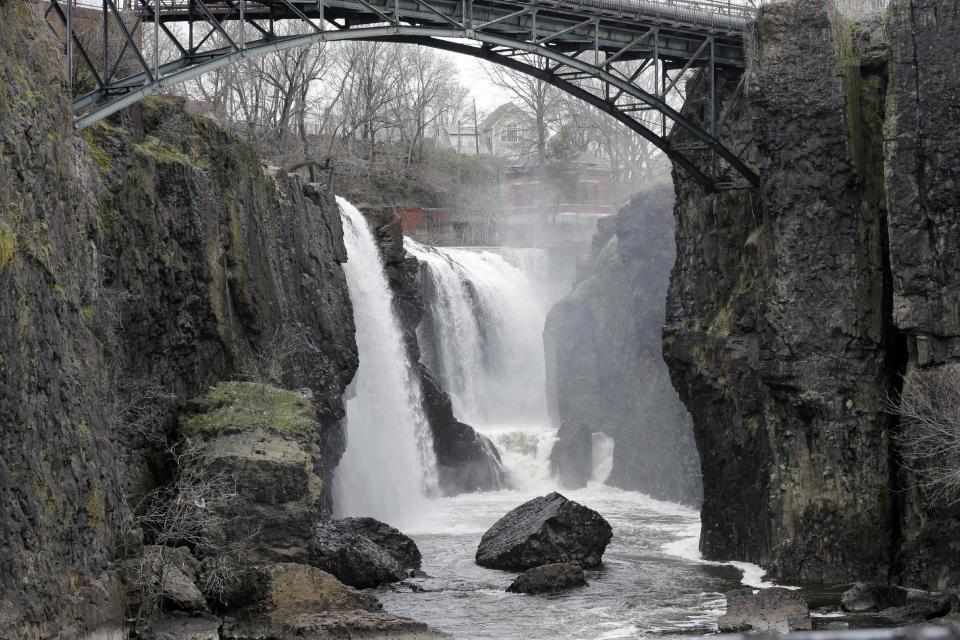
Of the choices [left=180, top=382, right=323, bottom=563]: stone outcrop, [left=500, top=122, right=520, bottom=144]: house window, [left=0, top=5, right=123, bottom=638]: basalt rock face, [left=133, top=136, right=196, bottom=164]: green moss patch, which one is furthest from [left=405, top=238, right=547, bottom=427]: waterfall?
[left=500, top=122, right=520, bottom=144]: house window

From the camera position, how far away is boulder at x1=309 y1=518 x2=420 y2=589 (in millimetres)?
27266

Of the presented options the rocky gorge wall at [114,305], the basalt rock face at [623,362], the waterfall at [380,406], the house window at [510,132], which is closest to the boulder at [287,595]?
the rocky gorge wall at [114,305]

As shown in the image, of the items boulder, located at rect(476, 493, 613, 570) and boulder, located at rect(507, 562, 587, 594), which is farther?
boulder, located at rect(476, 493, 613, 570)

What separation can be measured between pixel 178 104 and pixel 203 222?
3.17 m

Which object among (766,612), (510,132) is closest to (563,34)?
(766,612)

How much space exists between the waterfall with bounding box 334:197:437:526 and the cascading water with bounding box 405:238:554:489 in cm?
596

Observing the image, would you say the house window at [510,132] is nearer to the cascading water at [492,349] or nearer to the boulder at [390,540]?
the cascading water at [492,349]

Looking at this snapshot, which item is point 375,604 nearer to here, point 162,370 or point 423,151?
point 162,370

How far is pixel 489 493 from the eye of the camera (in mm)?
44969

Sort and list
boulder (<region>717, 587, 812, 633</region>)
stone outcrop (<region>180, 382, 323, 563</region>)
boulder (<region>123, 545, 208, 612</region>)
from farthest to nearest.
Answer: stone outcrop (<region>180, 382, 323, 563</region>) → boulder (<region>717, 587, 812, 633</region>) → boulder (<region>123, 545, 208, 612</region>)

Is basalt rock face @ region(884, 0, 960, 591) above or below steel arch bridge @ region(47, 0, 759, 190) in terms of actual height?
below

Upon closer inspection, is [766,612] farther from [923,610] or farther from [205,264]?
[205,264]

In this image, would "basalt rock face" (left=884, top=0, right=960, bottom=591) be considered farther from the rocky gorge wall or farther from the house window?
the house window

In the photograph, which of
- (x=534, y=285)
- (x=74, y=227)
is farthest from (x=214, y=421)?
(x=534, y=285)
